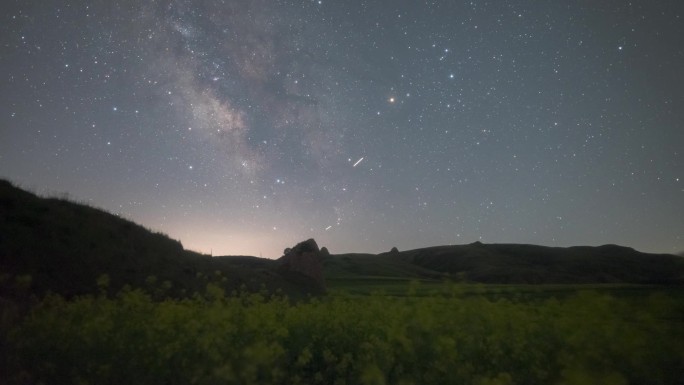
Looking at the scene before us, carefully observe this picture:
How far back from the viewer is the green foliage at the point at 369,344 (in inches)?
205

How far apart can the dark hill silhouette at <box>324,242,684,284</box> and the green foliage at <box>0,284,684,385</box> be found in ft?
164

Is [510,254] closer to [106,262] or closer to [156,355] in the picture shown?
[106,262]

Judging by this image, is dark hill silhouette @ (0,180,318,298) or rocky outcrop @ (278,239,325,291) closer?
dark hill silhouette @ (0,180,318,298)

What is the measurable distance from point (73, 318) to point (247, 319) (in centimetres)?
403

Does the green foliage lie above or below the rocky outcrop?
below

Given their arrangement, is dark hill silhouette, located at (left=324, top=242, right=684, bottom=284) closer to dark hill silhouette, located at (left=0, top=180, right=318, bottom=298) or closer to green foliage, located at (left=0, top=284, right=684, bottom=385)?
dark hill silhouette, located at (left=0, top=180, right=318, bottom=298)

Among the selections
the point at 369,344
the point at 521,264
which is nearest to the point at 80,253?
the point at 369,344

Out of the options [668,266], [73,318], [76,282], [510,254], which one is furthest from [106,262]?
[510,254]

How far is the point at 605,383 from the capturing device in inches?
168

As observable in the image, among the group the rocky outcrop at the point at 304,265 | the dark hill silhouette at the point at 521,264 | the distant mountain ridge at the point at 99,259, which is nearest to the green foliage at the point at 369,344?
the distant mountain ridge at the point at 99,259

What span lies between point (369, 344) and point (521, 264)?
9612 cm

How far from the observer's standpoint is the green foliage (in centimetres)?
522

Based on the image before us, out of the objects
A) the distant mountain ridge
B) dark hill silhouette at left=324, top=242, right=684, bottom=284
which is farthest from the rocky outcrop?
dark hill silhouette at left=324, top=242, right=684, bottom=284

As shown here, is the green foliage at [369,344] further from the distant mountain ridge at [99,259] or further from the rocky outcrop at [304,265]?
the rocky outcrop at [304,265]
